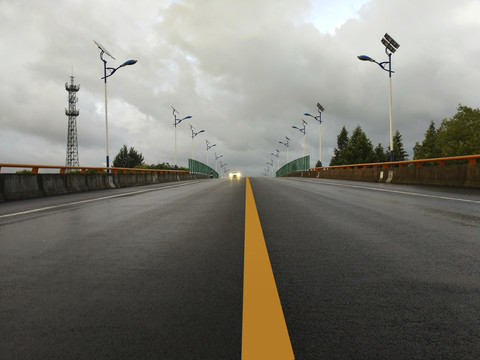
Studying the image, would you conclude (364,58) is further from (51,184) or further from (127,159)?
(127,159)

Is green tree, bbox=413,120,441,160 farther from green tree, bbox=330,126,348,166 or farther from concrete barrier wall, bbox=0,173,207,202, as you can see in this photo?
concrete barrier wall, bbox=0,173,207,202

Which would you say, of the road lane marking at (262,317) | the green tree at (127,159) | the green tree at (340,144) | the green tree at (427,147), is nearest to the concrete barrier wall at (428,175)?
the road lane marking at (262,317)

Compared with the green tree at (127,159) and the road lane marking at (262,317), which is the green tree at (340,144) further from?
the road lane marking at (262,317)

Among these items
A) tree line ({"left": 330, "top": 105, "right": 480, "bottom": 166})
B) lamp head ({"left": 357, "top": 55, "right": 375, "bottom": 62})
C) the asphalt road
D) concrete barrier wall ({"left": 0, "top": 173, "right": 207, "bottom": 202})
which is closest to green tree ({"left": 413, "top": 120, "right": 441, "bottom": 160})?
tree line ({"left": 330, "top": 105, "right": 480, "bottom": 166})

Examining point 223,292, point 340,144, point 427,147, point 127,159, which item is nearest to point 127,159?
point 127,159

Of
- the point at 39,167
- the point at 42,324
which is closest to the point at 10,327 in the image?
the point at 42,324

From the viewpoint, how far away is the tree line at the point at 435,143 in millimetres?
68625

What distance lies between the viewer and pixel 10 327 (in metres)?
1.94

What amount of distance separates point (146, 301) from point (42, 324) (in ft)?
1.93

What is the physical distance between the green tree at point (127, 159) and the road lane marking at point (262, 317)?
123 meters

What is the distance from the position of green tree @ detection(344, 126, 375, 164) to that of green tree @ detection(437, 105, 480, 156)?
26.1 meters

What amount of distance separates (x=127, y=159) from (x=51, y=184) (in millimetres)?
113209

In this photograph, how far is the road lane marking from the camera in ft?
5.39

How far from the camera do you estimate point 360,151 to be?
323ft
